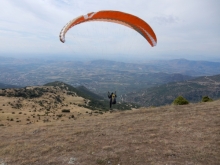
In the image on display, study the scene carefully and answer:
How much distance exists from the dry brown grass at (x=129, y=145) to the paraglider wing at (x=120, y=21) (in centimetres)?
770

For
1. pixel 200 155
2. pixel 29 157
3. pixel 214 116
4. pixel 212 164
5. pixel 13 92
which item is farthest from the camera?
pixel 13 92

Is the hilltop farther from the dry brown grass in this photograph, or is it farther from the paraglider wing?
the paraglider wing

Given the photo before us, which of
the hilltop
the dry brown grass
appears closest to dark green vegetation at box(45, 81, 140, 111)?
the hilltop

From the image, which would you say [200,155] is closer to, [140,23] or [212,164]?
[212,164]

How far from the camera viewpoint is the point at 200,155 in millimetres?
9844

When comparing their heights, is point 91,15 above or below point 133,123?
above

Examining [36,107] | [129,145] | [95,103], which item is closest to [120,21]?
[129,145]

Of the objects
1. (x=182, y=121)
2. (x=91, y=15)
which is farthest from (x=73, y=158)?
(x=91, y=15)

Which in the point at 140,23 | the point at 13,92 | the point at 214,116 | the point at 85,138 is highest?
the point at 140,23

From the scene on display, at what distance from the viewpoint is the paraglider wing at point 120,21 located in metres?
16.3

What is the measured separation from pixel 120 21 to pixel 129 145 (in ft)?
36.2

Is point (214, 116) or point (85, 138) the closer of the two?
point (85, 138)

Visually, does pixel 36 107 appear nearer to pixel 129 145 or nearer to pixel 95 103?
pixel 95 103

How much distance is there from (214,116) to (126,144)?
351 inches
